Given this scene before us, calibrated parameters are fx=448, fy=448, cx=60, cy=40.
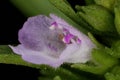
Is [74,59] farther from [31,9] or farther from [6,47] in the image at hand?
[31,9]

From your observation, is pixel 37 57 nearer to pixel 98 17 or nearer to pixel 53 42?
pixel 53 42

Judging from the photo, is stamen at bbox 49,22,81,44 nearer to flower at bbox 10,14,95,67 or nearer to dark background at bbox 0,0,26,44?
flower at bbox 10,14,95,67

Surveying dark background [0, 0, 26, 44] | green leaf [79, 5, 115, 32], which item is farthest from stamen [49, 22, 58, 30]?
dark background [0, 0, 26, 44]

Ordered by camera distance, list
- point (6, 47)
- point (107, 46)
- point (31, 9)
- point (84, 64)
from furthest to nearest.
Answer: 1. point (31, 9)
2. point (6, 47)
3. point (107, 46)
4. point (84, 64)

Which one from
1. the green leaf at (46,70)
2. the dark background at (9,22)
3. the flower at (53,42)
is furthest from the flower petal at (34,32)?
the dark background at (9,22)

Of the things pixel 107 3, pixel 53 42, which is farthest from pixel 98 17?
pixel 53 42

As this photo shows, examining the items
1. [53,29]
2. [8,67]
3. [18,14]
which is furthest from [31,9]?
[53,29]
